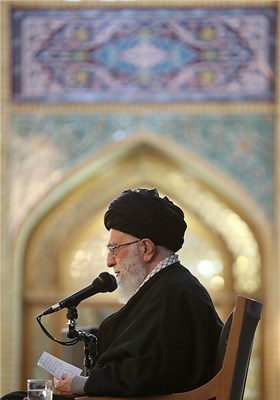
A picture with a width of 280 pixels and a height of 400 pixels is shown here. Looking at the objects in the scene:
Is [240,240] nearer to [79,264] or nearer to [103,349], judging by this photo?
[79,264]

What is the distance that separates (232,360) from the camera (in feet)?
9.85

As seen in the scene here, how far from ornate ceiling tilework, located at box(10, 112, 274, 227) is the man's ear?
5.19 m

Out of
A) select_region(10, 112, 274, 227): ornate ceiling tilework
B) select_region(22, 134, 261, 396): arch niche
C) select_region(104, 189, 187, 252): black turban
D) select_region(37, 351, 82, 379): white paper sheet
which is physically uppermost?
select_region(10, 112, 274, 227): ornate ceiling tilework

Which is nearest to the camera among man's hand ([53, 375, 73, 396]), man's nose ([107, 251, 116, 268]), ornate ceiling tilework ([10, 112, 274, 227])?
man's hand ([53, 375, 73, 396])

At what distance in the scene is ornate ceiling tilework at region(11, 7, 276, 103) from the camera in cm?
845

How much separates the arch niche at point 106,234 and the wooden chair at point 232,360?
17.4ft

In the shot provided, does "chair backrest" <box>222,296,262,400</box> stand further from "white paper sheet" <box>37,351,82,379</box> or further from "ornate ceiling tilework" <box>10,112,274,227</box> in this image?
"ornate ceiling tilework" <box>10,112,274,227</box>

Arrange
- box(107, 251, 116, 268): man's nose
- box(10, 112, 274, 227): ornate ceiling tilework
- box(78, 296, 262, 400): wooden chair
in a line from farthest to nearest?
box(10, 112, 274, 227): ornate ceiling tilework
box(107, 251, 116, 268): man's nose
box(78, 296, 262, 400): wooden chair

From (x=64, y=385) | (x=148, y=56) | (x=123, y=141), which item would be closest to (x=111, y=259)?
(x=64, y=385)

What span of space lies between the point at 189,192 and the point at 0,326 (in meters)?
1.56

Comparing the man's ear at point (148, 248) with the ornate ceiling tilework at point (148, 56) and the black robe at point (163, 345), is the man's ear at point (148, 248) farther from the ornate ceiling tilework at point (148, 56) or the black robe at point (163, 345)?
the ornate ceiling tilework at point (148, 56)

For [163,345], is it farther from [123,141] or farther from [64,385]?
[123,141]

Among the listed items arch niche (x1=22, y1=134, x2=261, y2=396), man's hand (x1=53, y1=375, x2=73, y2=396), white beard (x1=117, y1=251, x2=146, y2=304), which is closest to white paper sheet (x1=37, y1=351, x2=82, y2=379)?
man's hand (x1=53, y1=375, x2=73, y2=396)

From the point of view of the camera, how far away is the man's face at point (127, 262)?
10.5ft
